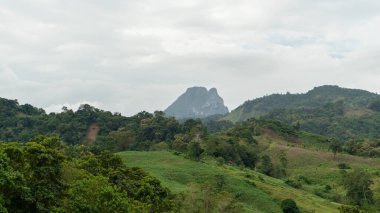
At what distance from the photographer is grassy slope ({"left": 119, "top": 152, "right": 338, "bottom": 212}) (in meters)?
69.0

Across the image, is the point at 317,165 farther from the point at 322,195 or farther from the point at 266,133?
the point at 266,133

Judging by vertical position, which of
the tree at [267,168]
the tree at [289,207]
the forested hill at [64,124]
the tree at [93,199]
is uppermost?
the forested hill at [64,124]

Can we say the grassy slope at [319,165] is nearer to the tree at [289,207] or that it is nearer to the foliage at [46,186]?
the tree at [289,207]

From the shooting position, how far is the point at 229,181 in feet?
245

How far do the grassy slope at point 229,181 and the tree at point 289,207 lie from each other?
1307 mm

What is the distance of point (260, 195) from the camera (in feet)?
234

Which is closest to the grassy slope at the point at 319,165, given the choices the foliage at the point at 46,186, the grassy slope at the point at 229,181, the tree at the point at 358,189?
the tree at the point at 358,189

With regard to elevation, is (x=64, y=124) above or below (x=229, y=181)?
above

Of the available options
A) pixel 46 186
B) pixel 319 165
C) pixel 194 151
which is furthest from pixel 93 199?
pixel 319 165

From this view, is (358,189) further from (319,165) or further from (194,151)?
(319,165)

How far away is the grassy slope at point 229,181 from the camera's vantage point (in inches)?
2717

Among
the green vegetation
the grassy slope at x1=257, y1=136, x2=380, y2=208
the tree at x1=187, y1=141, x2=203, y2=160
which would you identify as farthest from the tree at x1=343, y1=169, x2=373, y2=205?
the tree at x1=187, y1=141, x2=203, y2=160

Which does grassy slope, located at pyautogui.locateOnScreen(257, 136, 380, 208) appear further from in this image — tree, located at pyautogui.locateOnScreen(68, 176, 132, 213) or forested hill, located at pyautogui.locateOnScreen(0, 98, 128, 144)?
tree, located at pyautogui.locateOnScreen(68, 176, 132, 213)

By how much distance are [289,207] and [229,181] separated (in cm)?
1237
